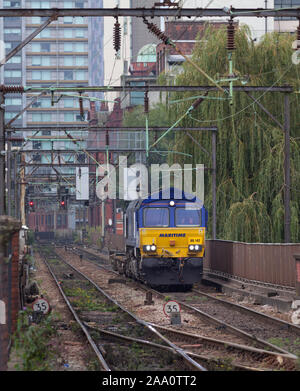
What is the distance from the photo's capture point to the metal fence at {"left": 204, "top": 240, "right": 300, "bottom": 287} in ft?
67.4

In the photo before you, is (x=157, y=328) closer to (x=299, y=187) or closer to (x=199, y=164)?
(x=299, y=187)

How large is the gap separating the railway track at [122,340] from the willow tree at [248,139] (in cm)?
742

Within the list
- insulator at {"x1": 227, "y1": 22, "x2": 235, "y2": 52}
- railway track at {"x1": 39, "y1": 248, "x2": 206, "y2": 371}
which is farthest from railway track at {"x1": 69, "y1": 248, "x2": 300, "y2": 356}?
insulator at {"x1": 227, "y1": 22, "x2": 235, "y2": 52}

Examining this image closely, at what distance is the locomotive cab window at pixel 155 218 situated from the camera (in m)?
25.0

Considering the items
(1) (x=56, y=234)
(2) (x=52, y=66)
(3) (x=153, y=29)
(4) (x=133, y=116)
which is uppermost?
(2) (x=52, y=66)

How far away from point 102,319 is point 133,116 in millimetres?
52806

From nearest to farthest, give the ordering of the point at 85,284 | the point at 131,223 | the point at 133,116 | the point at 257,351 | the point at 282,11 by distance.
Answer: the point at 257,351 → the point at 282,11 → the point at 131,223 → the point at 85,284 → the point at 133,116

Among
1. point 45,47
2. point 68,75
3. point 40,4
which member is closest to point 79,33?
point 45,47

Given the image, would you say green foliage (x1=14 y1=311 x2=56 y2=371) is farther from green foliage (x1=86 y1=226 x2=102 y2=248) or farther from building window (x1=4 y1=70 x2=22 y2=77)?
building window (x1=4 y1=70 x2=22 y2=77)

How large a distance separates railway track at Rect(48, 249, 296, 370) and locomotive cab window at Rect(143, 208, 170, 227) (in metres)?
9.26

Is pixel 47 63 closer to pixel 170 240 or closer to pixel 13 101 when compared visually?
pixel 13 101
